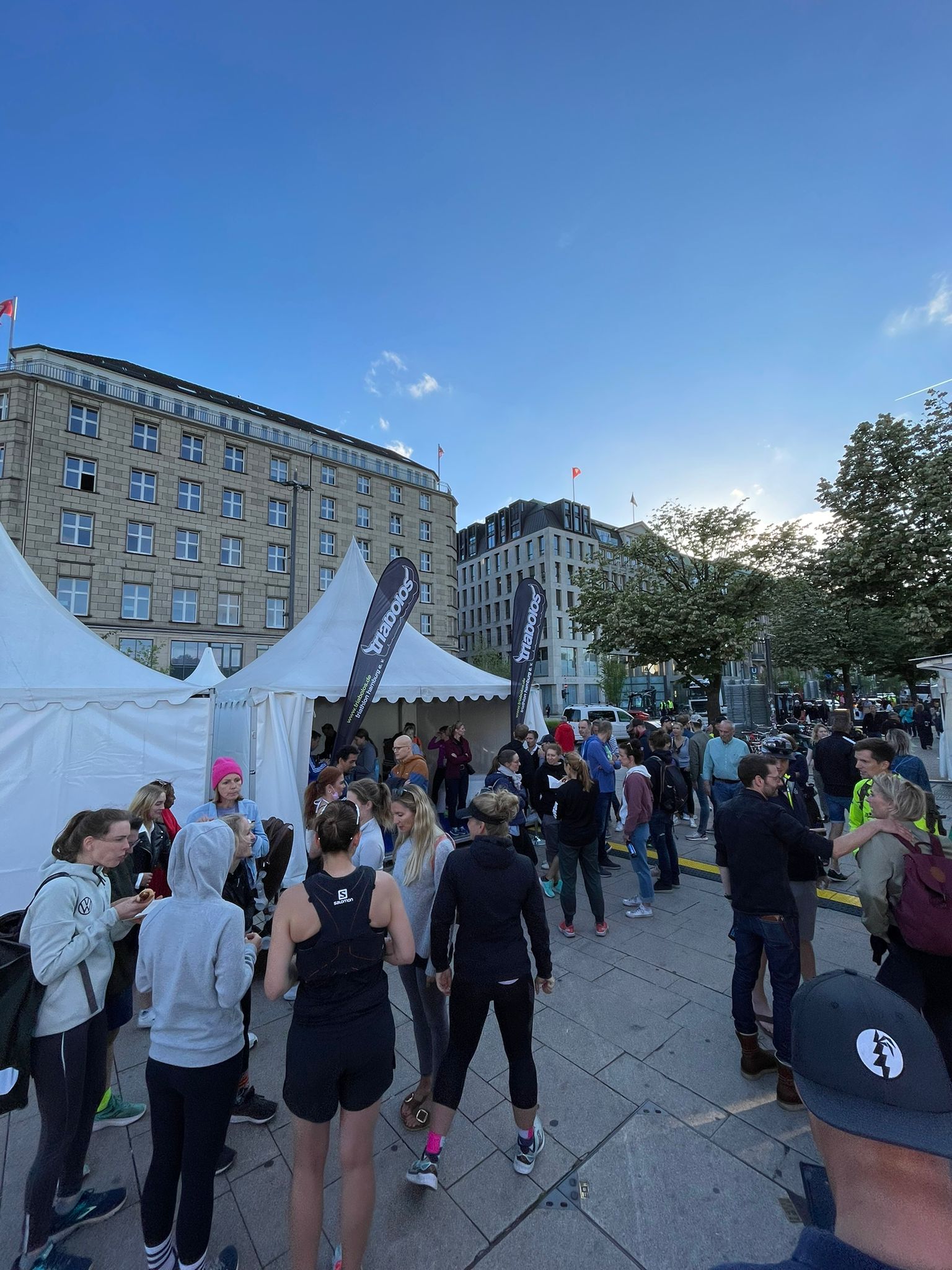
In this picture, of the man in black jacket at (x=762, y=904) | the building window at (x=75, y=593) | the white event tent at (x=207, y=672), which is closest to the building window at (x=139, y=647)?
the building window at (x=75, y=593)

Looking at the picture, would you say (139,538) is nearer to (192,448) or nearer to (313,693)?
(192,448)

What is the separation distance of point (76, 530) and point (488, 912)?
33226mm

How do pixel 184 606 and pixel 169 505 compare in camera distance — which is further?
pixel 169 505

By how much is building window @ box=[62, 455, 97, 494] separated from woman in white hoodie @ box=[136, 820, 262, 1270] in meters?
33.3

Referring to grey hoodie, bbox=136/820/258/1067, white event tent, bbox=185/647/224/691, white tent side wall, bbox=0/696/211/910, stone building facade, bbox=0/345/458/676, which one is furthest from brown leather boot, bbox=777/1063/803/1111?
stone building facade, bbox=0/345/458/676

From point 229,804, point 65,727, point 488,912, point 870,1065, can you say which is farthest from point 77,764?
point 870,1065

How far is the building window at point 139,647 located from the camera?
89.3ft

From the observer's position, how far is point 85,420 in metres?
28.6

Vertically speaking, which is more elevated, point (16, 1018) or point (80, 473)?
point (80, 473)

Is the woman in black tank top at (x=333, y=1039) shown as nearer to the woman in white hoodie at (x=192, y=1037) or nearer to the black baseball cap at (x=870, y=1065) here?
the woman in white hoodie at (x=192, y=1037)

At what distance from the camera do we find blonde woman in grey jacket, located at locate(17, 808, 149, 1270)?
221 centimetres

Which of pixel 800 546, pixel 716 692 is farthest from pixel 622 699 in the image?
pixel 800 546

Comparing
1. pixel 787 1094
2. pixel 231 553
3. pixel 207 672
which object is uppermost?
pixel 231 553

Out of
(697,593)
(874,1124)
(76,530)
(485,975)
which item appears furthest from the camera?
(76,530)
